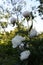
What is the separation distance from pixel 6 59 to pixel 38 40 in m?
0.47

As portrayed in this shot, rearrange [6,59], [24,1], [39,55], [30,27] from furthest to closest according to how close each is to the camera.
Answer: [24,1]
[30,27]
[6,59]
[39,55]

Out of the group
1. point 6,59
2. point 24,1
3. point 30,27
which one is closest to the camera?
point 6,59

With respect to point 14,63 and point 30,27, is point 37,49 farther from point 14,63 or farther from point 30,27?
point 30,27

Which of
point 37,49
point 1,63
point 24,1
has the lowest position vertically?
point 24,1

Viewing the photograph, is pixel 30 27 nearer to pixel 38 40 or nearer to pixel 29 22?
pixel 29 22

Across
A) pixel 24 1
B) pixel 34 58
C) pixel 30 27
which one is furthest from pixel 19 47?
pixel 24 1

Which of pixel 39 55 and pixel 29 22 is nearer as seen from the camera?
pixel 39 55

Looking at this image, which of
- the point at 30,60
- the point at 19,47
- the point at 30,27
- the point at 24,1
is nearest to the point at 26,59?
the point at 30,60

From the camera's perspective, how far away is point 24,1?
1291 cm

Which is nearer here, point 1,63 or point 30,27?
point 1,63

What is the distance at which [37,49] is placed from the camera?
2914 millimetres

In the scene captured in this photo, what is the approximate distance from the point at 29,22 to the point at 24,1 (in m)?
9.47

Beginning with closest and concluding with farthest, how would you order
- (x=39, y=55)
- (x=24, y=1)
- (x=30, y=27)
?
1. (x=39, y=55)
2. (x=30, y=27)
3. (x=24, y=1)

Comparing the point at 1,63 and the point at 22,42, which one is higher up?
the point at 22,42
